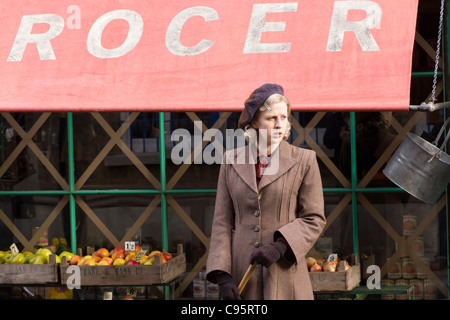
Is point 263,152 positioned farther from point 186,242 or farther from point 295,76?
point 186,242

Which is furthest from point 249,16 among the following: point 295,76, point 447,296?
point 447,296

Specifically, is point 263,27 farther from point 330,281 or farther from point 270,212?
point 330,281

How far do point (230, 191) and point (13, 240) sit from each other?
11.1 ft

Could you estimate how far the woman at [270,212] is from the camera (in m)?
4.19

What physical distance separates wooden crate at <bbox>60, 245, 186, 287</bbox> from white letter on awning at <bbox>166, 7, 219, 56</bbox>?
1694mm

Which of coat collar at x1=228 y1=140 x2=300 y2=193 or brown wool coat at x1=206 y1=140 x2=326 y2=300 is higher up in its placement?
coat collar at x1=228 y1=140 x2=300 y2=193

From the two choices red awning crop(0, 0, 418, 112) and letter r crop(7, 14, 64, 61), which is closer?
red awning crop(0, 0, 418, 112)

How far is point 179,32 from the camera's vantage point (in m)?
5.80

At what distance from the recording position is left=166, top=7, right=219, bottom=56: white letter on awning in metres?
5.70

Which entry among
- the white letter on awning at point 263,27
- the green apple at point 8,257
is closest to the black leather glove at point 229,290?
the white letter on awning at point 263,27

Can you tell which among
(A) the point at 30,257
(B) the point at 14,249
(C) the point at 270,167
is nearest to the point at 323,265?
(C) the point at 270,167

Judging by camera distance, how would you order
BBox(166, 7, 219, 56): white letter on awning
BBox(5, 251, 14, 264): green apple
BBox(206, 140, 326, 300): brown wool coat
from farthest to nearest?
BBox(5, 251, 14, 264): green apple → BBox(166, 7, 219, 56): white letter on awning → BBox(206, 140, 326, 300): brown wool coat

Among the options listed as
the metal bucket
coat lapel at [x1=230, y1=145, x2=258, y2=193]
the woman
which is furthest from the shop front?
the woman

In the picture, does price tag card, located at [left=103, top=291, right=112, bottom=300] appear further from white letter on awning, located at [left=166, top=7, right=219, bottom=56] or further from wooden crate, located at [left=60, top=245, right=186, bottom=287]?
white letter on awning, located at [left=166, top=7, right=219, bottom=56]
